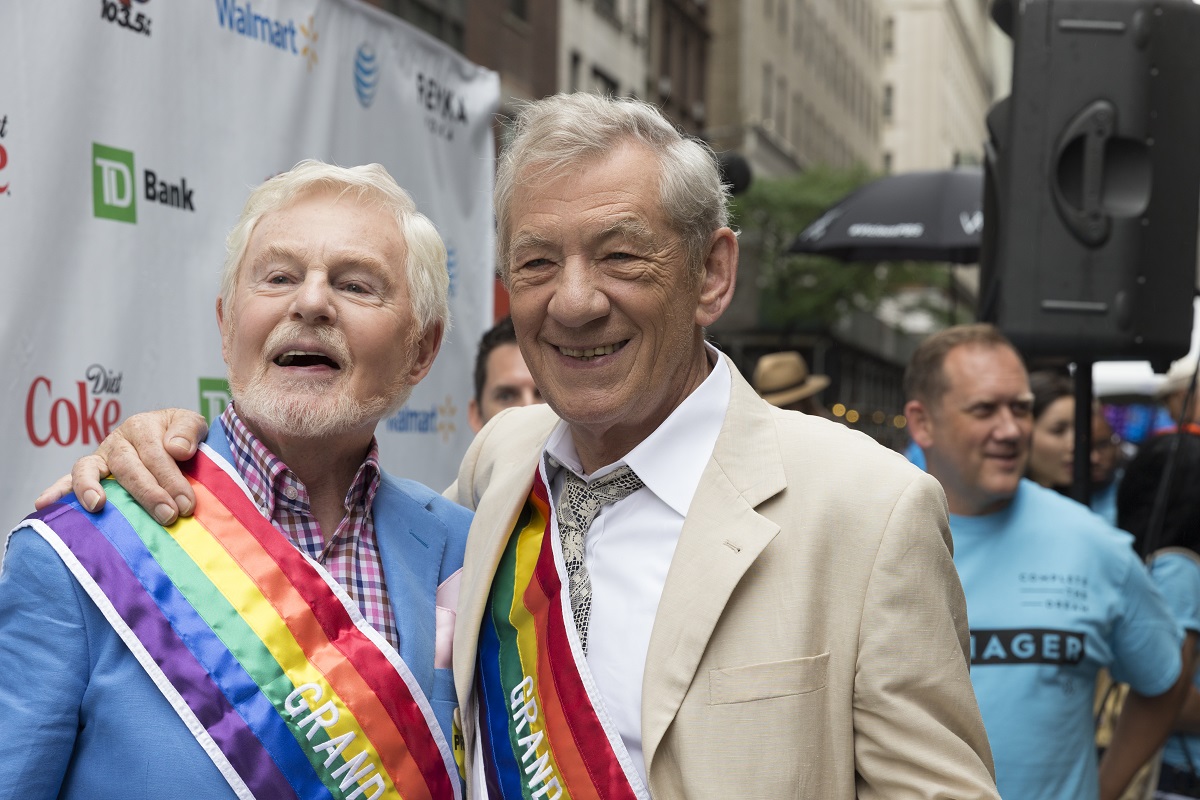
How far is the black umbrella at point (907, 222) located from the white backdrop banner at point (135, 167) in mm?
5347

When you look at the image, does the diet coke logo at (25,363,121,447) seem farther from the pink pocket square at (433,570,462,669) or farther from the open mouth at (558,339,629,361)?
the open mouth at (558,339,629,361)

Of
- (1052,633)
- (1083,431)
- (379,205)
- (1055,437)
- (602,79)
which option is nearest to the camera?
(379,205)

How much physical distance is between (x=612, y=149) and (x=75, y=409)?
1362 mm

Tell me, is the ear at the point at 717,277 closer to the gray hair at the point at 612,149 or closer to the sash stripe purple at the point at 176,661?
the gray hair at the point at 612,149

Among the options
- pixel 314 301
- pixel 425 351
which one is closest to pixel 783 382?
pixel 425 351

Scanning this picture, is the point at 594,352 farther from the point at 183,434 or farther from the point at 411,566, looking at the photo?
the point at 183,434

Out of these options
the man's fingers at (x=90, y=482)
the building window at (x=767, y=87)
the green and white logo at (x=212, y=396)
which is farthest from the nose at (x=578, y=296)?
the building window at (x=767, y=87)

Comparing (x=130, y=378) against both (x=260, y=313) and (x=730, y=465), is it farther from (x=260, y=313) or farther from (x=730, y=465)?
(x=730, y=465)

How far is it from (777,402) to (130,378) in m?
4.51

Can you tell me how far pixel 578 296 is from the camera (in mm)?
2182

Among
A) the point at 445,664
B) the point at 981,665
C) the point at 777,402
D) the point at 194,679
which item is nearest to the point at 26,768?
the point at 194,679

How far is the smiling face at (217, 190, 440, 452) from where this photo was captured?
89.8 inches

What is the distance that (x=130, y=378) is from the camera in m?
3.00

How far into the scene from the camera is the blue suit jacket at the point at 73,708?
1.99 meters
